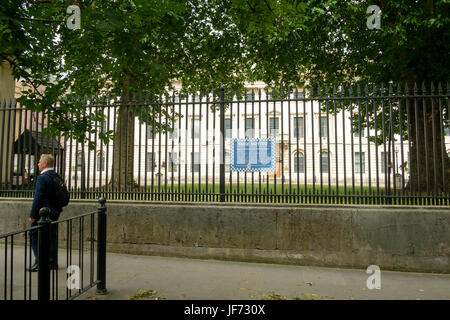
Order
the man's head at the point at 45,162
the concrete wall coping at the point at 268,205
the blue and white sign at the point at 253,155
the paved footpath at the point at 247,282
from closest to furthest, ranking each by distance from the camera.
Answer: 1. the paved footpath at the point at 247,282
2. the man's head at the point at 45,162
3. the concrete wall coping at the point at 268,205
4. the blue and white sign at the point at 253,155

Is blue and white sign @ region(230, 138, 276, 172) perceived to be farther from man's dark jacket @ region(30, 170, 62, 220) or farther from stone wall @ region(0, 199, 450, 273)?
man's dark jacket @ region(30, 170, 62, 220)

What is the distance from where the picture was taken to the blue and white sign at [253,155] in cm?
668

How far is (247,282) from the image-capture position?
5.10 metres

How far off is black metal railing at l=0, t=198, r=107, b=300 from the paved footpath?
0.97 ft

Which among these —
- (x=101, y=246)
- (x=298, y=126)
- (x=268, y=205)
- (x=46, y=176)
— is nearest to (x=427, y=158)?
(x=298, y=126)

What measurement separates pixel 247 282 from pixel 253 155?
103 inches

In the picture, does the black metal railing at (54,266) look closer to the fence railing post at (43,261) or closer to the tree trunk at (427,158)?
the fence railing post at (43,261)

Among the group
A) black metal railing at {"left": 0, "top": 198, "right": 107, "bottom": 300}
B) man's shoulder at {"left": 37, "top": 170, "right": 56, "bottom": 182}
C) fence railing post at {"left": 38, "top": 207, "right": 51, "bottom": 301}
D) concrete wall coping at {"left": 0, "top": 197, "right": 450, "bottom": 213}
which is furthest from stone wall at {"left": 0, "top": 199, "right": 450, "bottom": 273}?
fence railing post at {"left": 38, "top": 207, "right": 51, "bottom": 301}

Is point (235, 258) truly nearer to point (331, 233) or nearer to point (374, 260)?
point (331, 233)

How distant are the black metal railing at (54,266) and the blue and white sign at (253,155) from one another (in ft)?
9.94

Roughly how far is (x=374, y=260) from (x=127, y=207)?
16.0 feet

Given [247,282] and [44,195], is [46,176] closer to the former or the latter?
[44,195]

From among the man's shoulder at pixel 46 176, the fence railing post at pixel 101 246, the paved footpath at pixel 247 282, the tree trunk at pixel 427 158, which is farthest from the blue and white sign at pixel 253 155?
the man's shoulder at pixel 46 176

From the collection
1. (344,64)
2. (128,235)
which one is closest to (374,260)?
(128,235)
